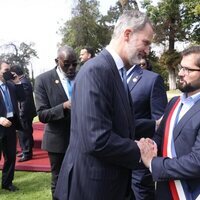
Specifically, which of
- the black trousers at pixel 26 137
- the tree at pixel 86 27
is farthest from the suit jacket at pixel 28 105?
the tree at pixel 86 27

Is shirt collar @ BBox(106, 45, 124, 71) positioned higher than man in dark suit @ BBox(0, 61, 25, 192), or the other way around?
shirt collar @ BBox(106, 45, 124, 71)

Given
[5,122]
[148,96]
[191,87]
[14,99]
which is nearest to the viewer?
[191,87]

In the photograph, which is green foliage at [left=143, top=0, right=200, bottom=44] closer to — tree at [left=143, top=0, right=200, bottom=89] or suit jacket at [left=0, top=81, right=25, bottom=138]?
tree at [left=143, top=0, right=200, bottom=89]

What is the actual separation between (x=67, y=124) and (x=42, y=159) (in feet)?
10.8

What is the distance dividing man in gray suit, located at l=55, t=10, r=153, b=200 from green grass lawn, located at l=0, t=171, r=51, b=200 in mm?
3117

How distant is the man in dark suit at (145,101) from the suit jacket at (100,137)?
1.33 m

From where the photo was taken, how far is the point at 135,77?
12.7ft

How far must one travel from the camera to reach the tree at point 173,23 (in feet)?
119

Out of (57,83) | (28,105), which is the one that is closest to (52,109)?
(57,83)

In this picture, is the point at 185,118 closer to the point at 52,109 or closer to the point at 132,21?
the point at 132,21

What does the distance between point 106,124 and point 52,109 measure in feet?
6.25

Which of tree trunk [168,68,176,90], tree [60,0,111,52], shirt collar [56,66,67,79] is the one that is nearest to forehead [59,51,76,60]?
shirt collar [56,66,67,79]

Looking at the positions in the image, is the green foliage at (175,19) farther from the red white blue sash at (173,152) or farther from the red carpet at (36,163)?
the red white blue sash at (173,152)

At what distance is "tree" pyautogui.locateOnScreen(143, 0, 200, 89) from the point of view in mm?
36188
